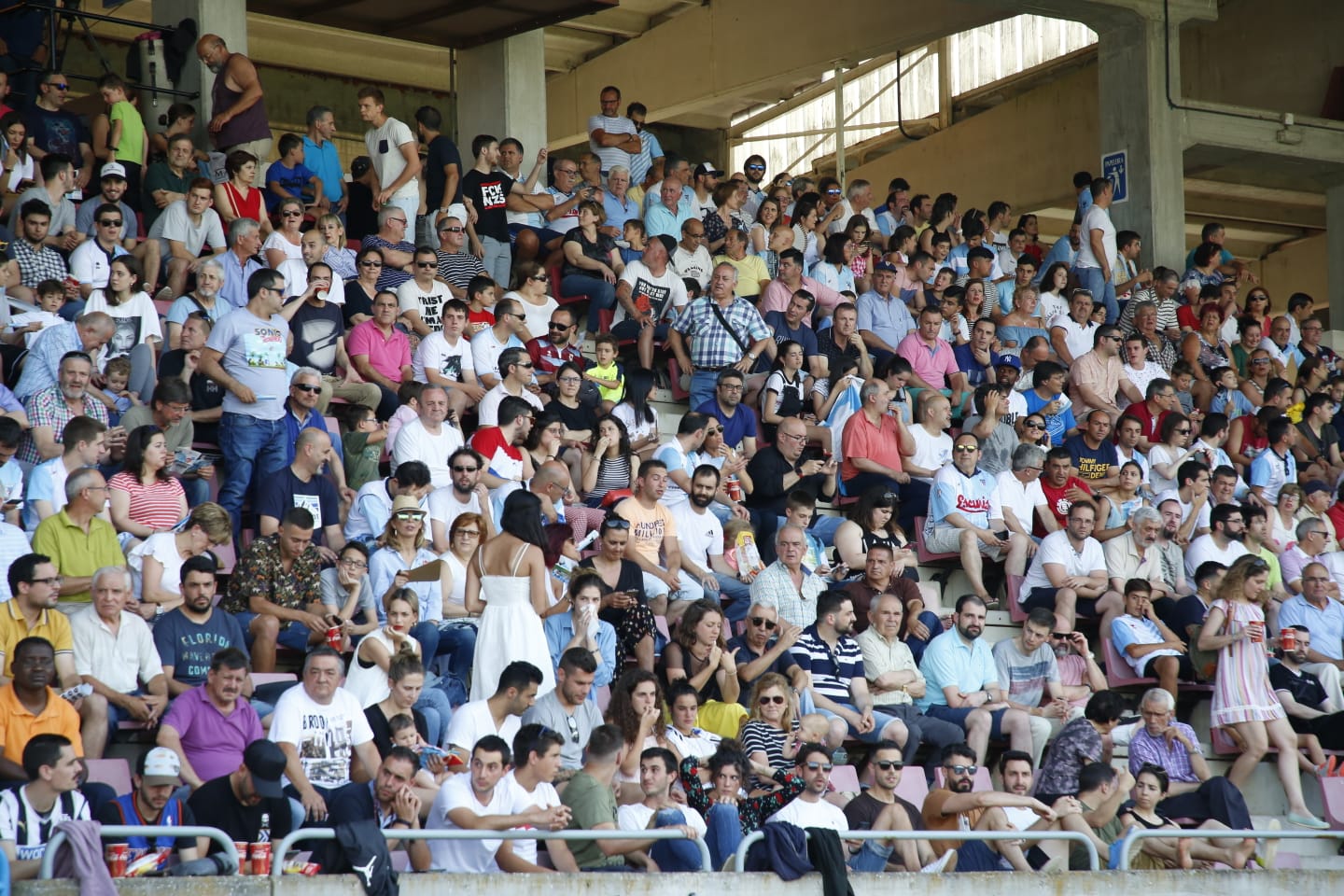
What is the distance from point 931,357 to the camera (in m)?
13.0

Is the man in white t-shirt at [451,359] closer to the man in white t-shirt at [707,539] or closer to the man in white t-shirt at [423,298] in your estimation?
the man in white t-shirt at [423,298]

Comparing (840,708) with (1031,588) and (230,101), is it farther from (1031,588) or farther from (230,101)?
(230,101)

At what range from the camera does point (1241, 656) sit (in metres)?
10.2

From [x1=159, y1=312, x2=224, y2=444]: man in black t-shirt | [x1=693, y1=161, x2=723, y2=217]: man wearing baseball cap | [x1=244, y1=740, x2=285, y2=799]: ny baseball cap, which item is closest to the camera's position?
[x1=244, y1=740, x2=285, y2=799]: ny baseball cap

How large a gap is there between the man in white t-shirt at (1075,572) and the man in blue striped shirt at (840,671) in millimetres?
1757

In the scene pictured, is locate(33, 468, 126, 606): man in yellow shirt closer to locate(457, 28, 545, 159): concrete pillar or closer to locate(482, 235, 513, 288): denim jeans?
locate(482, 235, 513, 288): denim jeans

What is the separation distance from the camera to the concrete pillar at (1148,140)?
1667 centimetres

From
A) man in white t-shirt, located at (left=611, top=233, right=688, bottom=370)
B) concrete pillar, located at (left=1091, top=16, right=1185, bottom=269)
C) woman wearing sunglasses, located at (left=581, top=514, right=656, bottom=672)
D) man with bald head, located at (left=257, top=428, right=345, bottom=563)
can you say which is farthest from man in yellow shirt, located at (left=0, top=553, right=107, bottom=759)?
concrete pillar, located at (left=1091, top=16, right=1185, bottom=269)

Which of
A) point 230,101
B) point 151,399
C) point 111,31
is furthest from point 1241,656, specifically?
point 111,31

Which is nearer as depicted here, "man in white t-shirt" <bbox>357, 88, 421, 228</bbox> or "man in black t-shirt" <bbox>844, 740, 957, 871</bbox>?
"man in black t-shirt" <bbox>844, 740, 957, 871</bbox>

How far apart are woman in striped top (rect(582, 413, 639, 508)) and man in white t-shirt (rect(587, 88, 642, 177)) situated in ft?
15.5

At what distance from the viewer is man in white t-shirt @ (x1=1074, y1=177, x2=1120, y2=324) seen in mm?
15367

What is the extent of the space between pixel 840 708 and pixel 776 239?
19.0 ft

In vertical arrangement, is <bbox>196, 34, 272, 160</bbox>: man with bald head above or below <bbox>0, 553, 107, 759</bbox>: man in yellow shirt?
above
